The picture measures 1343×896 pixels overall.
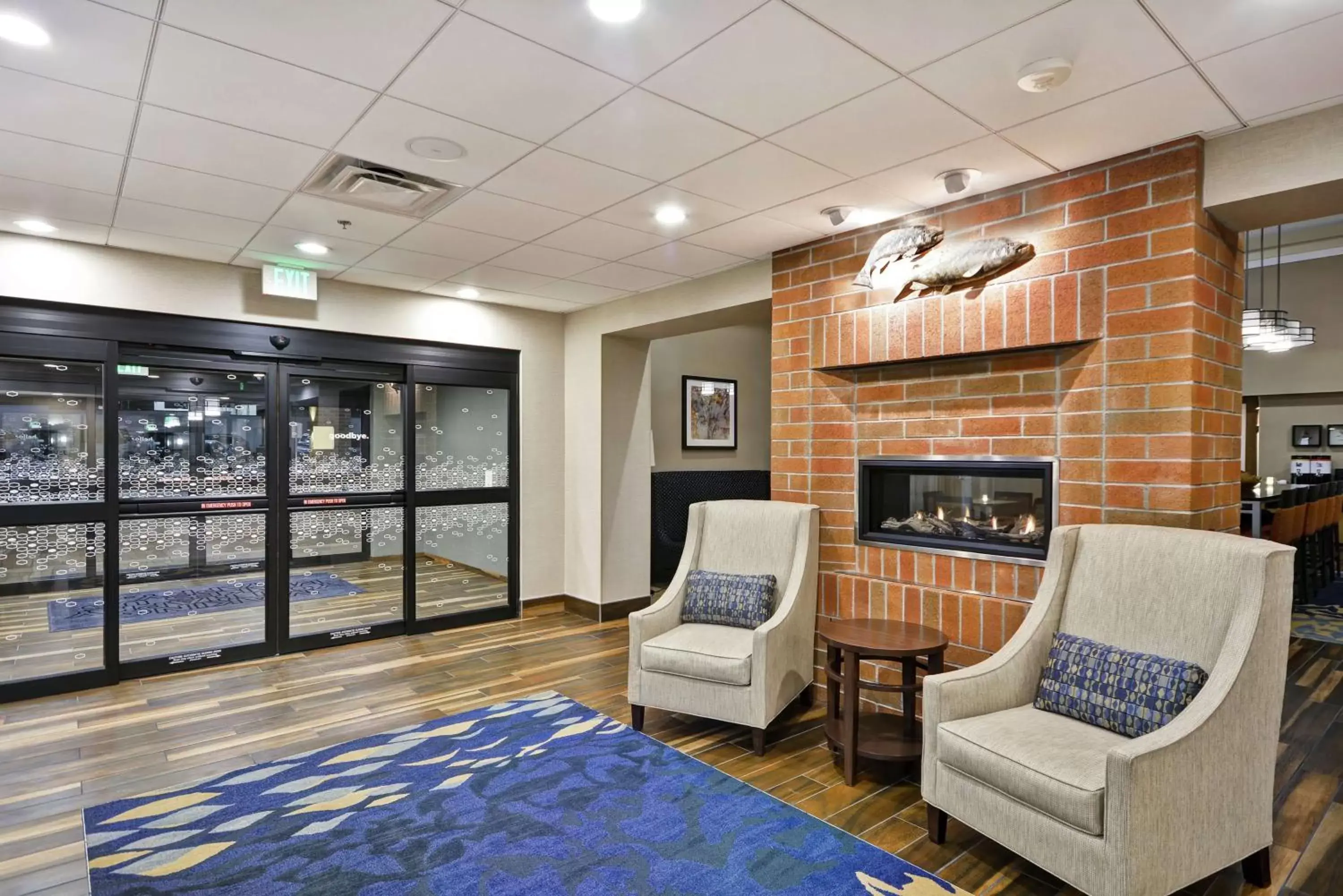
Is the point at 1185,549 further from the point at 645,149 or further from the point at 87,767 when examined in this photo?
the point at 87,767

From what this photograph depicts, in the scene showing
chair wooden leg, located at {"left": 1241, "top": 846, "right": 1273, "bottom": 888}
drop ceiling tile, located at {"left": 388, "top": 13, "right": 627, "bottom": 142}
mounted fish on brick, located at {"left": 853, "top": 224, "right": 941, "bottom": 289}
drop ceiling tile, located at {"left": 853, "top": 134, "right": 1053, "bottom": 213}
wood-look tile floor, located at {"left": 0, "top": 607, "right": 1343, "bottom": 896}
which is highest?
drop ceiling tile, located at {"left": 853, "top": 134, "right": 1053, "bottom": 213}

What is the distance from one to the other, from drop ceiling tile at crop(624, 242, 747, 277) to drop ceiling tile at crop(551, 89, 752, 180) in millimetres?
1170

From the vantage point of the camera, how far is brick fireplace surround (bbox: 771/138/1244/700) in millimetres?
2826

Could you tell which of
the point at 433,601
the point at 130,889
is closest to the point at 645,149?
the point at 130,889

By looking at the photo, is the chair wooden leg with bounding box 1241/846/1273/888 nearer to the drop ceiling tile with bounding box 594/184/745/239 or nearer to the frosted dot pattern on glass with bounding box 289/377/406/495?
the drop ceiling tile with bounding box 594/184/745/239

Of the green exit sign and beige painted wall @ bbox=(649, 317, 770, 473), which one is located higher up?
the green exit sign

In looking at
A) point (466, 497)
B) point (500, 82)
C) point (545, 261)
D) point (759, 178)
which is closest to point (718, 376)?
point (466, 497)

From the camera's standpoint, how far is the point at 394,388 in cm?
550

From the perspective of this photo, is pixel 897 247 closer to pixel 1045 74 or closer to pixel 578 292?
pixel 1045 74

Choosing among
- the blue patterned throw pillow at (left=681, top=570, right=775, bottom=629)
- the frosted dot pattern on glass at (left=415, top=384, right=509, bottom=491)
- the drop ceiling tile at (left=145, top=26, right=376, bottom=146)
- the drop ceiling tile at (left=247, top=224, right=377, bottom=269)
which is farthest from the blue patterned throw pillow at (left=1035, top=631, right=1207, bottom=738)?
the frosted dot pattern on glass at (left=415, top=384, right=509, bottom=491)

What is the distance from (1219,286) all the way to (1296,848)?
2.12 m

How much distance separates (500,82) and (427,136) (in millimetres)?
553

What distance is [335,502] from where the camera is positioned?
5160mm

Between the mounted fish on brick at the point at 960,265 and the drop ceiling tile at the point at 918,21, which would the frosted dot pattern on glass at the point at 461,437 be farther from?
the drop ceiling tile at the point at 918,21
